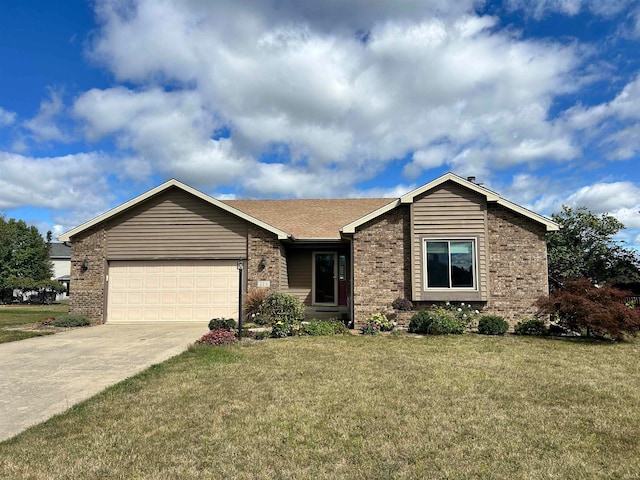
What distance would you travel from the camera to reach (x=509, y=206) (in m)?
12.3

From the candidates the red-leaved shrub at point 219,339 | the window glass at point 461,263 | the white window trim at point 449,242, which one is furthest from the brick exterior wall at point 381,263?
the red-leaved shrub at point 219,339

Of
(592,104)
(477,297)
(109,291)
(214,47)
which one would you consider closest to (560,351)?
(477,297)

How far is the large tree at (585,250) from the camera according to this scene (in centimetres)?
1994

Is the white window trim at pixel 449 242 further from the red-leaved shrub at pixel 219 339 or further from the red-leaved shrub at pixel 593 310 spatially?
the red-leaved shrub at pixel 219 339

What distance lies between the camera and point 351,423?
4625 mm

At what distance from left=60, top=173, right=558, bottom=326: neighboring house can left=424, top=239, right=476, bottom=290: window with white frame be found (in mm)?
30

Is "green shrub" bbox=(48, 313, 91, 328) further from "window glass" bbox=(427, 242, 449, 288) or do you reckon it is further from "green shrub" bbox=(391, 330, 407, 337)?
"window glass" bbox=(427, 242, 449, 288)

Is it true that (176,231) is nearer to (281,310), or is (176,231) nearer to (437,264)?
(281,310)

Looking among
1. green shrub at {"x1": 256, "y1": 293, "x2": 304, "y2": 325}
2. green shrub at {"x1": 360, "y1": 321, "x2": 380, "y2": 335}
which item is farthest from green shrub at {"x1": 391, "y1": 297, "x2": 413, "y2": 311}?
green shrub at {"x1": 256, "y1": 293, "x2": 304, "y2": 325}

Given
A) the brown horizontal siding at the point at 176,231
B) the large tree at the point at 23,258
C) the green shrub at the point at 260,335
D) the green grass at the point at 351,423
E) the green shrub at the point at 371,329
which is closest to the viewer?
the green grass at the point at 351,423

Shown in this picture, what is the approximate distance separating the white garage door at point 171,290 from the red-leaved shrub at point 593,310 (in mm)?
10133

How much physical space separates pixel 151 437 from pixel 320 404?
2.02 metres

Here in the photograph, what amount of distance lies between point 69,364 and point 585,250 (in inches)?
894

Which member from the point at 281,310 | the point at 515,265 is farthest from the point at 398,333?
the point at 515,265
